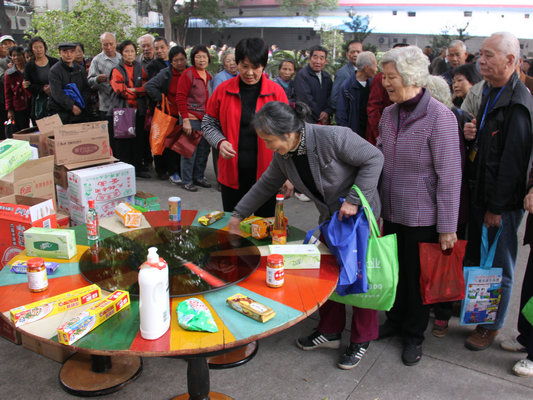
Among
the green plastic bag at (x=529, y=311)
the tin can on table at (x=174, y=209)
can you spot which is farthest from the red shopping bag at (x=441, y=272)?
the tin can on table at (x=174, y=209)

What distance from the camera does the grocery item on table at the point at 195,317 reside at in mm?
1505

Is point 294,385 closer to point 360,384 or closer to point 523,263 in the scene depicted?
point 360,384

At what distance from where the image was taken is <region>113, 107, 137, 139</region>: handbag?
5.74 m

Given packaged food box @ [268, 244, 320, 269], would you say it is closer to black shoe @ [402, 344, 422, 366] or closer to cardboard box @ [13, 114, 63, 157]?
black shoe @ [402, 344, 422, 366]

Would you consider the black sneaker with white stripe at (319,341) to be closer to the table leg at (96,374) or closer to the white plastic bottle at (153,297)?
the table leg at (96,374)

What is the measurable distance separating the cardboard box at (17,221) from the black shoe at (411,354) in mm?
2149

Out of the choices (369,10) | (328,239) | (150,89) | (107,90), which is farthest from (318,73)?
(369,10)

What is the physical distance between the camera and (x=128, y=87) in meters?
5.92

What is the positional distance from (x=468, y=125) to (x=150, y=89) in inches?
163

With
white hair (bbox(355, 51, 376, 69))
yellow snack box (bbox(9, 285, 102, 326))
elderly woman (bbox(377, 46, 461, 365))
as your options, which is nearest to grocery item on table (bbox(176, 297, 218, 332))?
yellow snack box (bbox(9, 285, 102, 326))

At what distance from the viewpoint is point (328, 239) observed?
217cm

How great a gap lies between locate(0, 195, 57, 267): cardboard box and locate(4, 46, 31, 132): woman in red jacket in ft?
16.7

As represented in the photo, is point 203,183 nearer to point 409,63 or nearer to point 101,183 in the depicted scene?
point 101,183

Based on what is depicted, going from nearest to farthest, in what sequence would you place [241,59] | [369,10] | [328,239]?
[328,239]
[241,59]
[369,10]
